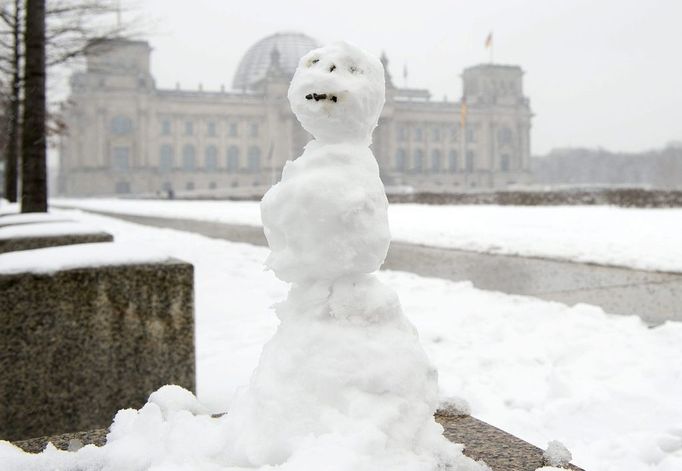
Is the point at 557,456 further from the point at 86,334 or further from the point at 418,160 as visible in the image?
the point at 418,160

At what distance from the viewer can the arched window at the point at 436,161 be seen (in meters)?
97.0

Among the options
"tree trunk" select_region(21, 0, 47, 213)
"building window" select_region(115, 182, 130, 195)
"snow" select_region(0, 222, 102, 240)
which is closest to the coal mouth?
"snow" select_region(0, 222, 102, 240)

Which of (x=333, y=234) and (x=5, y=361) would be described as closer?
(x=333, y=234)

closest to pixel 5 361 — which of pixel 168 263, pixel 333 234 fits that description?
Result: pixel 168 263

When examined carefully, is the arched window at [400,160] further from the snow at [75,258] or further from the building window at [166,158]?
the snow at [75,258]

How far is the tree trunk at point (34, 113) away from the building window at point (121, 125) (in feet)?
255

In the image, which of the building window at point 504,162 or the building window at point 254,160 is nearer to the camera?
A: the building window at point 254,160

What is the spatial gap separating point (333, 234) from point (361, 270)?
15 cm

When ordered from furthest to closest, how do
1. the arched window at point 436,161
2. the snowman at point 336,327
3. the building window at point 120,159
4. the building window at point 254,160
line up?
1. the arched window at point 436,161
2. the building window at point 254,160
3. the building window at point 120,159
4. the snowman at point 336,327

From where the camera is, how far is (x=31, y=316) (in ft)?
11.3

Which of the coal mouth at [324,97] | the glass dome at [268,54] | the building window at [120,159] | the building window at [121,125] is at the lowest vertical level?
the coal mouth at [324,97]

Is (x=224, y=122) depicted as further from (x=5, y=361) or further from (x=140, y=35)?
(x=5, y=361)

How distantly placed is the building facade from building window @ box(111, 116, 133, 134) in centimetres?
13

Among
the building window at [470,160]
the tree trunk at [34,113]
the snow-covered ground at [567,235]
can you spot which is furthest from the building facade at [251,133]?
the tree trunk at [34,113]
